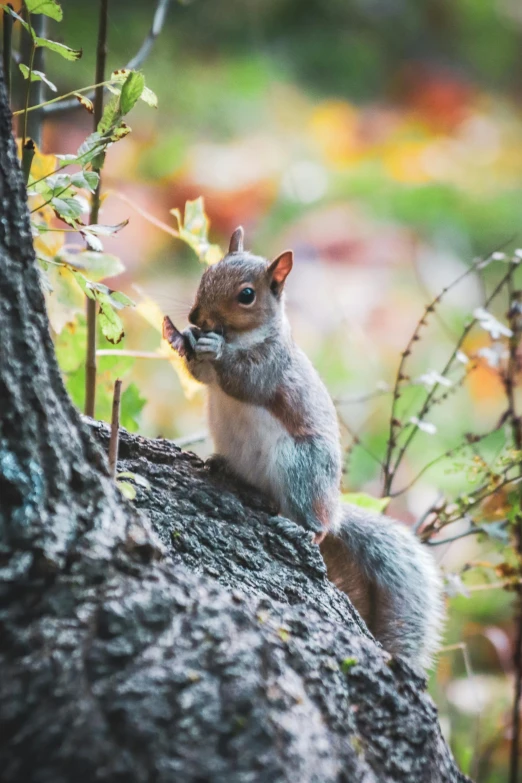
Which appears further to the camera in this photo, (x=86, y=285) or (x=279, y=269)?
(x=279, y=269)

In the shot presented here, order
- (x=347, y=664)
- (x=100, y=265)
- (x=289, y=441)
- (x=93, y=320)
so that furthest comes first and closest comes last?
(x=289, y=441) < (x=93, y=320) < (x=100, y=265) < (x=347, y=664)

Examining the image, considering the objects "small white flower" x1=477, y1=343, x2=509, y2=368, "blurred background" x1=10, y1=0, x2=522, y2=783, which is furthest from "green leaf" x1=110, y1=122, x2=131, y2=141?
"blurred background" x1=10, y1=0, x2=522, y2=783

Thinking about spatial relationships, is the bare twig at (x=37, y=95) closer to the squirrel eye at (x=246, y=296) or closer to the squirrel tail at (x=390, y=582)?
the squirrel eye at (x=246, y=296)

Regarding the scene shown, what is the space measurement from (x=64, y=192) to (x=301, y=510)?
59 centimetres

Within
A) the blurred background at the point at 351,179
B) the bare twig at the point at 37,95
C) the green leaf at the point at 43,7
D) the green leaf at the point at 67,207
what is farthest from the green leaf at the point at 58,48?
the blurred background at the point at 351,179

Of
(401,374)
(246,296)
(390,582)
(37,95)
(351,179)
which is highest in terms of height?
(351,179)

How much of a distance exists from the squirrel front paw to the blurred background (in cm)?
116

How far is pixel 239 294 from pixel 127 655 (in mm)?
831

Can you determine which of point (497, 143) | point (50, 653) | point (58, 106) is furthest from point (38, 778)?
point (497, 143)

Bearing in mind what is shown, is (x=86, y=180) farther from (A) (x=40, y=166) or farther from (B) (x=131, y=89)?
(A) (x=40, y=166)

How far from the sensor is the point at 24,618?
630 millimetres

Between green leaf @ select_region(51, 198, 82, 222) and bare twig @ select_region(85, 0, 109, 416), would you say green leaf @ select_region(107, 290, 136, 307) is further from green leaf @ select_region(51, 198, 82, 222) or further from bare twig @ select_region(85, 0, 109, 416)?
bare twig @ select_region(85, 0, 109, 416)

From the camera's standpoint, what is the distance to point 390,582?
51.4 inches

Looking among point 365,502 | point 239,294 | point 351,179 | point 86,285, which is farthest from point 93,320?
point 351,179
